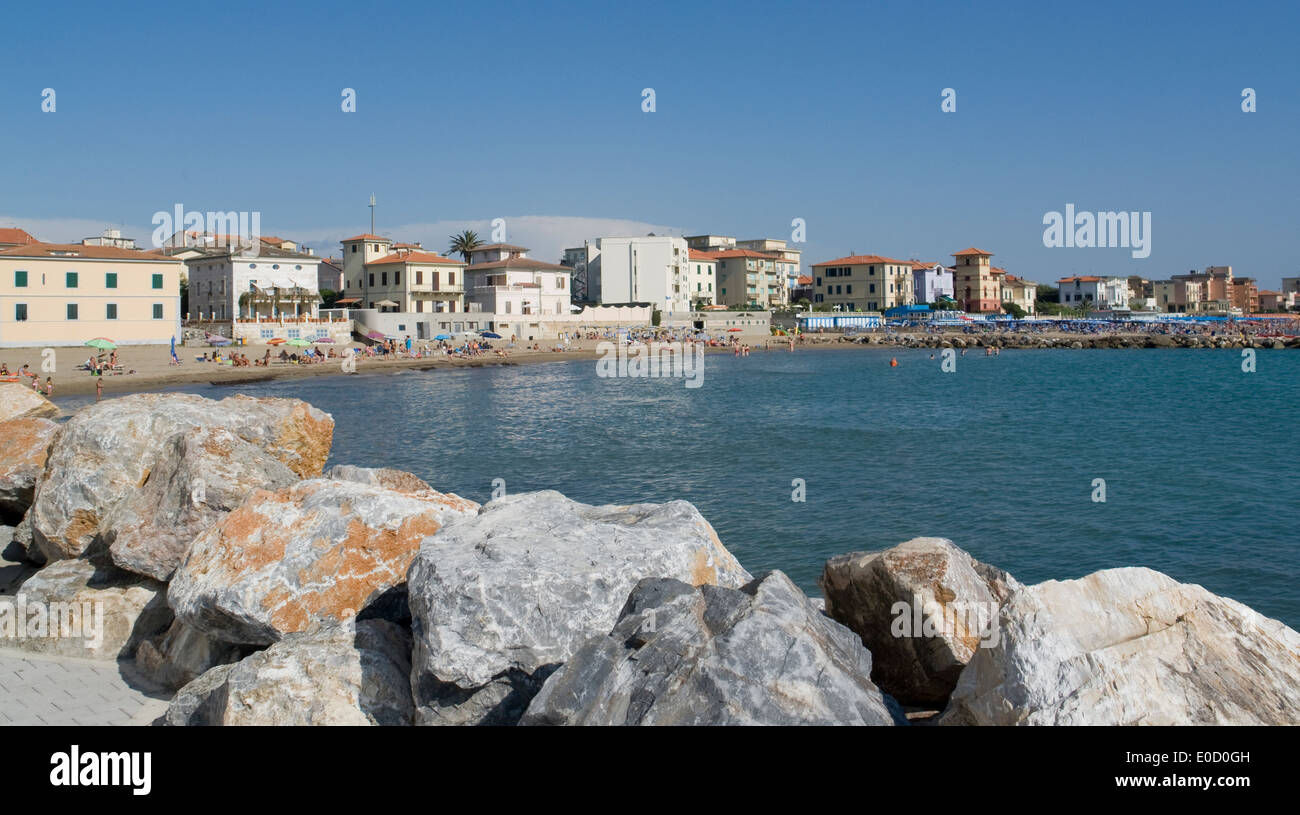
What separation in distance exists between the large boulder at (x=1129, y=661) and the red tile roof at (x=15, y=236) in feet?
266

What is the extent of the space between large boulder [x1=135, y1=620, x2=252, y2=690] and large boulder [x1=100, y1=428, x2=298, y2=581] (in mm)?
689

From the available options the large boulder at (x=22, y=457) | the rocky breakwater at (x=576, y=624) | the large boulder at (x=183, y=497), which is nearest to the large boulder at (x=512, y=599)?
the rocky breakwater at (x=576, y=624)

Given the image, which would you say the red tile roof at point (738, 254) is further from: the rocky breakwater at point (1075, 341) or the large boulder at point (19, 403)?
the large boulder at point (19, 403)

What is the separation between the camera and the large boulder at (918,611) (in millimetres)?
7797

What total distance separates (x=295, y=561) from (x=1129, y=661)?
6.38 m

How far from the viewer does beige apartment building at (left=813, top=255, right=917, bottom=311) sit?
451 ft

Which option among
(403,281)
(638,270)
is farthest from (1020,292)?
(403,281)

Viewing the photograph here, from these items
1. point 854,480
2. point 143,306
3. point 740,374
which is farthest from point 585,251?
point 854,480

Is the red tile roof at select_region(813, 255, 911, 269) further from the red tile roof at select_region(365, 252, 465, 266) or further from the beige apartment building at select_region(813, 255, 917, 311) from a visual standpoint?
the red tile roof at select_region(365, 252, 465, 266)

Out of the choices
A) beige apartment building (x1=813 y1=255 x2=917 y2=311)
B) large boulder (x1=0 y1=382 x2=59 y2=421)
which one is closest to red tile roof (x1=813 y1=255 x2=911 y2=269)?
beige apartment building (x1=813 y1=255 x2=917 y2=311)

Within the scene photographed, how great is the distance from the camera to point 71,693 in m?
9.45

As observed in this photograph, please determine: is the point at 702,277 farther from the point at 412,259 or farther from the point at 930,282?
the point at 412,259

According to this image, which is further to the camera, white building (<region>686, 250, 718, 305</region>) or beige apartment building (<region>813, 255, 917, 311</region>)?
beige apartment building (<region>813, 255, 917, 311</region>)
